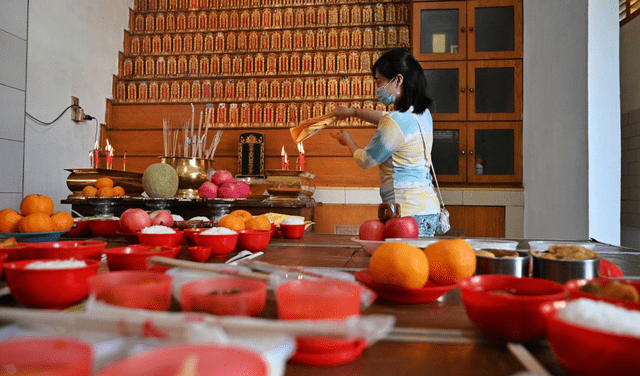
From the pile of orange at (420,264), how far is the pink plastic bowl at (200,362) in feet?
1.08

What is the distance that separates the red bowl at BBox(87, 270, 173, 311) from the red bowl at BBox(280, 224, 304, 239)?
949 mm

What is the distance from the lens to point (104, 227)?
4.63 ft

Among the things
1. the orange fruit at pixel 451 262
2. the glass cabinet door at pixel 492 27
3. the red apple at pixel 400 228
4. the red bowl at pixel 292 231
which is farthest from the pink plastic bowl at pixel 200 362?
the glass cabinet door at pixel 492 27

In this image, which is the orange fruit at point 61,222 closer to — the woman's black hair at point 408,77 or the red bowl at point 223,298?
the red bowl at point 223,298

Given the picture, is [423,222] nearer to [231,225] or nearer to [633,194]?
[231,225]

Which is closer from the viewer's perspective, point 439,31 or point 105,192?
point 105,192

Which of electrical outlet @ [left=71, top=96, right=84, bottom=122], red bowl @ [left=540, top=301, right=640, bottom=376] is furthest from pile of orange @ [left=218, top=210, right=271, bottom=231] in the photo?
electrical outlet @ [left=71, top=96, right=84, bottom=122]

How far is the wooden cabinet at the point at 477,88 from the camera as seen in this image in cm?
367

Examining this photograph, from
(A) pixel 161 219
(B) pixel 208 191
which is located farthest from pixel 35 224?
(B) pixel 208 191

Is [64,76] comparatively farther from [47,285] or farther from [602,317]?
[602,317]

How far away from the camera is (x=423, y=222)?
1.94 metres

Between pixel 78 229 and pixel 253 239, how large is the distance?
75 cm

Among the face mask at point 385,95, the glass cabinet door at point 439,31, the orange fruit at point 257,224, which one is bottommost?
the orange fruit at point 257,224

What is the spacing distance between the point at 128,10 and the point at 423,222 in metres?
4.59
